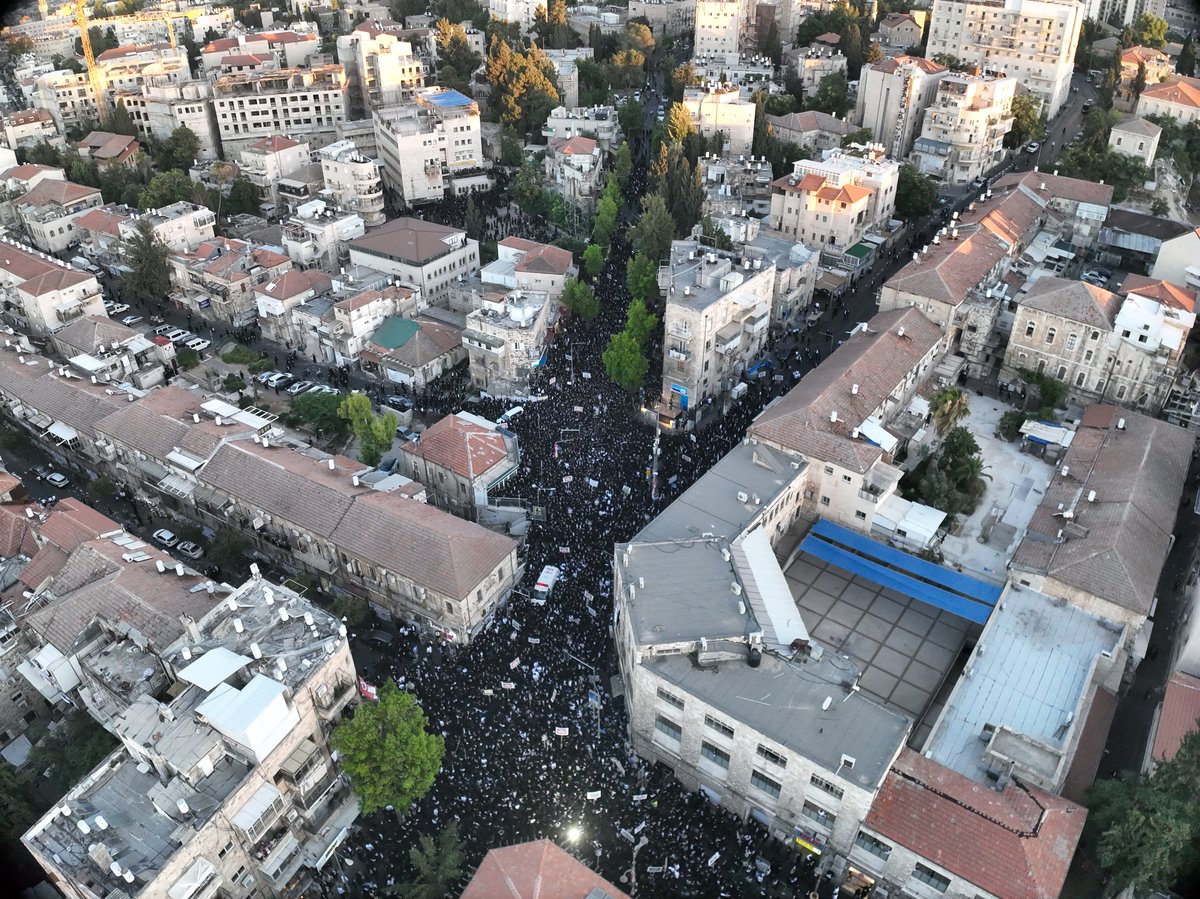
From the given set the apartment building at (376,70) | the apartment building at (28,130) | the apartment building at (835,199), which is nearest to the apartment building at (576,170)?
the apartment building at (835,199)

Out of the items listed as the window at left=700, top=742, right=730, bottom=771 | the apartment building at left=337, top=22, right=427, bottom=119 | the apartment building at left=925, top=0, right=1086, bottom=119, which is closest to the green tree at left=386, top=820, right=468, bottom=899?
the window at left=700, top=742, right=730, bottom=771

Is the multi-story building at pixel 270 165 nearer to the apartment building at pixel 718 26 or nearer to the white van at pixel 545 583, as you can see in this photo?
the apartment building at pixel 718 26

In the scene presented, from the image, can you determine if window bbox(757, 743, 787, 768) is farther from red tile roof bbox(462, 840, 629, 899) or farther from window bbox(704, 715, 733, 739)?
red tile roof bbox(462, 840, 629, 899)

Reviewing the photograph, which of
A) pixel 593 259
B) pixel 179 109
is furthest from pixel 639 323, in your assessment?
pixel 179 109

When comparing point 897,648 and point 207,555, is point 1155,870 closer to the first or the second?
point 897,648

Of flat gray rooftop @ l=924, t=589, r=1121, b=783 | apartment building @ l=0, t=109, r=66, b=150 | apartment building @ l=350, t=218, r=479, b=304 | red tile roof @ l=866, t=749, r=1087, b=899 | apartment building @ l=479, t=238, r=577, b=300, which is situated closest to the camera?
red tile roof @ l=866, t=749, r=1087, b=899
